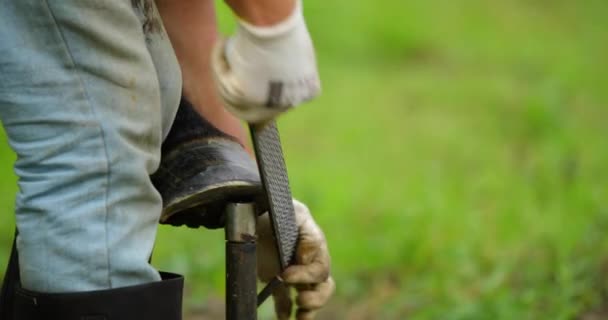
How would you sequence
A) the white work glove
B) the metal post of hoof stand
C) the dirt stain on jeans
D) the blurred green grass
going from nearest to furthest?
1. the white work glove
2. the dirt stain on jeans
3. the metal post of hoof stand
4. the blurred green grass

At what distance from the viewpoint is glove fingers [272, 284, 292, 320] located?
210 centimetres

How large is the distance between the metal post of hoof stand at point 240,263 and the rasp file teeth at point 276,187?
0.17 ft

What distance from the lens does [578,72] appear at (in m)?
6.03

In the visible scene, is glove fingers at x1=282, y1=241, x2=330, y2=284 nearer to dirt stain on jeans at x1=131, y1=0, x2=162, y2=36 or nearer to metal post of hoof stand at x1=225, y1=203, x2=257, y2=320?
metal post of hoof stand at x1=225, y1=203, x2=257, y2=320

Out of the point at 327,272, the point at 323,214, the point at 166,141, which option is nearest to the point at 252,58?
the point at 166,141

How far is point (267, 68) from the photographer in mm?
1465

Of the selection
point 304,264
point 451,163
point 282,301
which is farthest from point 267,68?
point 451,163

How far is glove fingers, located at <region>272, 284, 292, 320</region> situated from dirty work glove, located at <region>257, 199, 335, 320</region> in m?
0.02

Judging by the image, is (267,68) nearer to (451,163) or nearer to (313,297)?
(313,297)

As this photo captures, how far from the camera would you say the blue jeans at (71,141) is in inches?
58.1

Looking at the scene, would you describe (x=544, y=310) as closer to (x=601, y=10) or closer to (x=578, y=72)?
(x=578, y=72)

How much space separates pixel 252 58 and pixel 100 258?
35cm

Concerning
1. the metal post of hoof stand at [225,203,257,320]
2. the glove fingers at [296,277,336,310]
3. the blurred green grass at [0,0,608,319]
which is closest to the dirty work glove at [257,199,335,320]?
the glove fingers at [296,277,336,310]

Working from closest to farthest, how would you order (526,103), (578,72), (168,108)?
1. (168,108)
2. (526,103)
3. (578,72)
